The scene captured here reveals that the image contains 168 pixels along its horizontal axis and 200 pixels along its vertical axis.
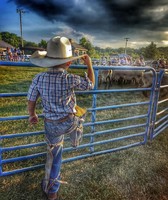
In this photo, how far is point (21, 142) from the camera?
3.41m

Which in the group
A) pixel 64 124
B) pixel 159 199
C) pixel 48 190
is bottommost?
pixel 159 199

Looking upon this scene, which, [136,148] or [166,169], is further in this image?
[136,148]

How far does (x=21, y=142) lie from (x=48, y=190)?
149 centimetres

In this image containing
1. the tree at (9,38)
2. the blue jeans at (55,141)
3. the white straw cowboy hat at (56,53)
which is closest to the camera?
the white straw cowboy hat at (56,53)

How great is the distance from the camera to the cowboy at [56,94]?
A: 1718 millimetres

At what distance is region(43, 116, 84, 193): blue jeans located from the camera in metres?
1.95

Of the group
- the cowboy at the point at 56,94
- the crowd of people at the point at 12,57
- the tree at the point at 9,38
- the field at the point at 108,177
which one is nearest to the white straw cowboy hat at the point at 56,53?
the cowboy at the point at 56,94

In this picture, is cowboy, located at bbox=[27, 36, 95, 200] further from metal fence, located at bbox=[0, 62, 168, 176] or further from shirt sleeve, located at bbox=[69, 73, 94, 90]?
metal fence, located at bbox=[0, 62, 168, 176]

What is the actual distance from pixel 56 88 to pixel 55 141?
2.08 ft

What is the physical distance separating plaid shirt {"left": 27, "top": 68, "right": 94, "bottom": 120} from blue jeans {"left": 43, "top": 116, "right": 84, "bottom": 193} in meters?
0.11

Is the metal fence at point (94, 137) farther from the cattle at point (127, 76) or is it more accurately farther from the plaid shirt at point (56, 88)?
the cattle at point (127, 76)

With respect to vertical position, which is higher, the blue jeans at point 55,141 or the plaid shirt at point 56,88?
the plaid shirt at point 56,88

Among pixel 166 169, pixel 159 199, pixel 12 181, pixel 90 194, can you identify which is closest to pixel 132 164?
pixel 166 169

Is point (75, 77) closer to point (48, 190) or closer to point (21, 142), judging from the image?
point (48, 190)
